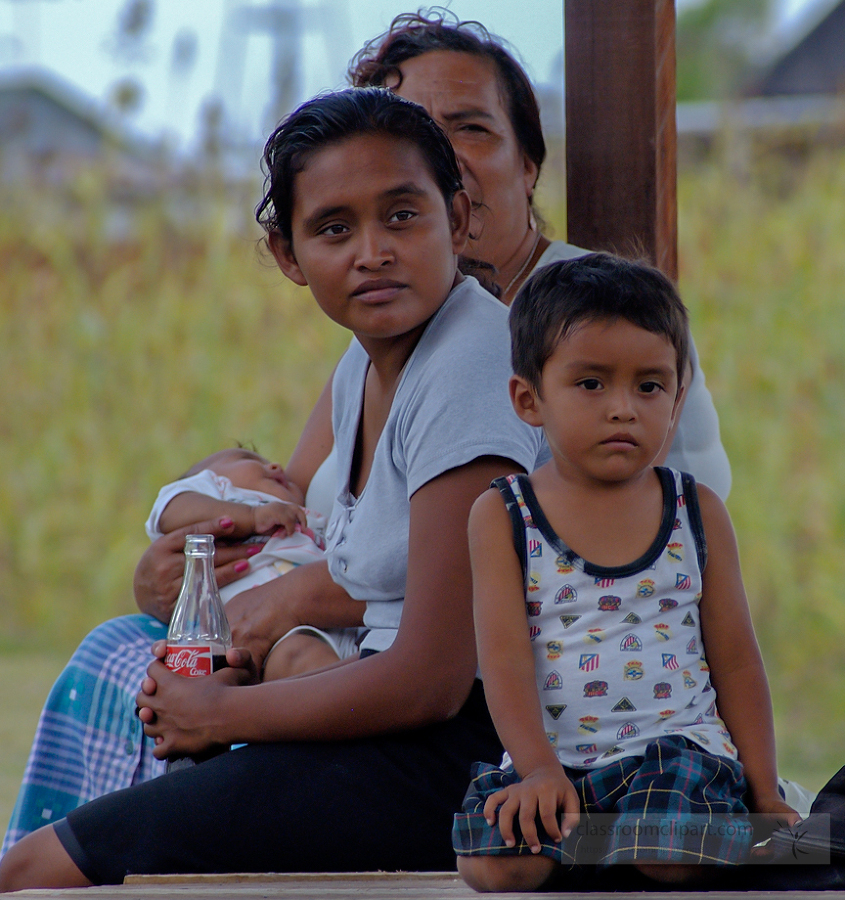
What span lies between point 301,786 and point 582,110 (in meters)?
1.52

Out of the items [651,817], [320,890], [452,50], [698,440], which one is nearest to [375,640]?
[320,890]

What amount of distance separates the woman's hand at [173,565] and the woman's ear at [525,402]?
1.03 meters

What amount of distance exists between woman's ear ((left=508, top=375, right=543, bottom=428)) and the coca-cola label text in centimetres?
68

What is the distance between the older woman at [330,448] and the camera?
2418mm

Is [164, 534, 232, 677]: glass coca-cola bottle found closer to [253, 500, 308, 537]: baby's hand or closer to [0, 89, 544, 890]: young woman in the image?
[0, 89, 544, 890]: young woman

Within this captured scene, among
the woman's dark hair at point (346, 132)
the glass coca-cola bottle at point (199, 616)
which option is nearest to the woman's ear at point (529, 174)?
the woman's dark hair at point (346, 132)

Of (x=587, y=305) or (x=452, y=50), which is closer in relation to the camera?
(x=587, y=305)

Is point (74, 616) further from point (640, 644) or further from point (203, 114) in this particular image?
point (640, 644)

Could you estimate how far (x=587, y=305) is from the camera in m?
1.71

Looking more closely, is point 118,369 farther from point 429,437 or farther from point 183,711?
point 429,437

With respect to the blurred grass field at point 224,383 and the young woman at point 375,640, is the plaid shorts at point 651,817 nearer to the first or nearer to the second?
the young woman at point 375,640

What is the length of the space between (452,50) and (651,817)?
178 centimetres

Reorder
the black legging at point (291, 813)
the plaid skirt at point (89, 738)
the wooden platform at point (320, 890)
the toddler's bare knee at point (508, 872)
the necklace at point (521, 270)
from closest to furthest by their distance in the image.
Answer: the wooden platform at point (320, 890) → the toddler's bare knee at point (508, 872) → the black legging at point (291, 813) → the plaid skirt at point (89, 738) → the necklace at point (521, 270)

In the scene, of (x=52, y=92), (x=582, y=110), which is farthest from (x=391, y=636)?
(x=52, y=92)
